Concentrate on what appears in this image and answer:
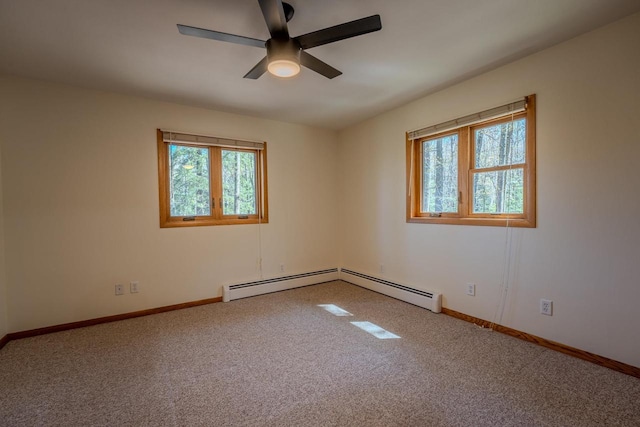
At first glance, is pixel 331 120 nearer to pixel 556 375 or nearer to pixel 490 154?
pixel 490 154

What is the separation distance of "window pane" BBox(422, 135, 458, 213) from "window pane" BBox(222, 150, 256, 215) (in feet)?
7.53

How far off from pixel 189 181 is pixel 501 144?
11.4 feet

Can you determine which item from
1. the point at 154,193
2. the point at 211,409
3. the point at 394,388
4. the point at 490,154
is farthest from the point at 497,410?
the point at 154,193

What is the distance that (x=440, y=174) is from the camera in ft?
10.9

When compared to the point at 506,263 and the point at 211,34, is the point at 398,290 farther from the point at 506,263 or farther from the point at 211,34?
the point at 211,34

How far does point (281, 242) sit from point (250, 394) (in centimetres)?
251

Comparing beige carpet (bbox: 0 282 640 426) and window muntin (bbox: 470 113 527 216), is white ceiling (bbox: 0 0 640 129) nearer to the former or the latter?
window muntin (bbox: 470 113 527 216)

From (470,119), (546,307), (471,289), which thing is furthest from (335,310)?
(470,119)

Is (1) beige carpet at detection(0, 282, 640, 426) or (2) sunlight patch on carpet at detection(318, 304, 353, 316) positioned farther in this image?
(2) sunlight patch on carpet at detection(318, 304, 353, 316)

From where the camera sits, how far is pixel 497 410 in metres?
1.65

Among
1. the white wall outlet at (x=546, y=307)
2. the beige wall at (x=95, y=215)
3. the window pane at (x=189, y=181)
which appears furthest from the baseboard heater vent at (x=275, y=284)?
the white wall outlet at (x=546, y=307)

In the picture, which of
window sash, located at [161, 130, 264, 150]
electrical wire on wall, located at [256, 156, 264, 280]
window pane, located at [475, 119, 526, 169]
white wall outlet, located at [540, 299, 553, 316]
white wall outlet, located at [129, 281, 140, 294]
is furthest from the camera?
electrical wire on wall, located at [256, 156, 264, 280]

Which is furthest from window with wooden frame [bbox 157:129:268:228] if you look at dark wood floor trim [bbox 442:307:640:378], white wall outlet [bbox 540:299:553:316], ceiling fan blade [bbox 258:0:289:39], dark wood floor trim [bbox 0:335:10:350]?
white wall outlet [bbox 540:299:553:316]

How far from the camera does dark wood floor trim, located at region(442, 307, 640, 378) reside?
6.53ft
